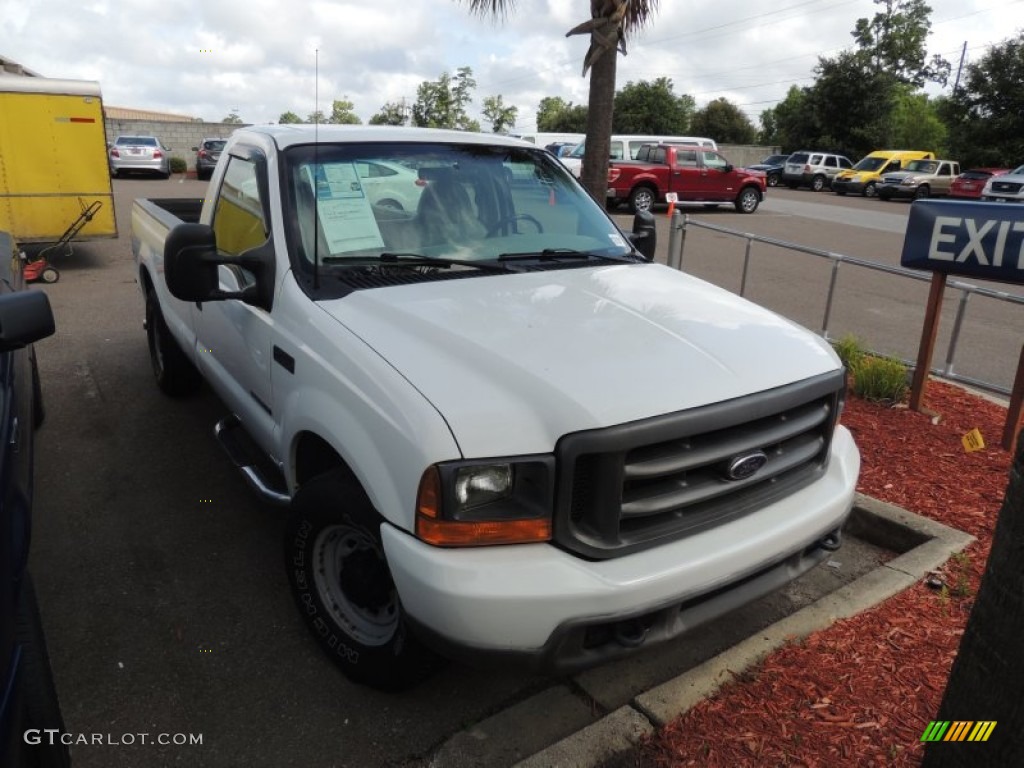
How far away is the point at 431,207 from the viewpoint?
11.5 ft

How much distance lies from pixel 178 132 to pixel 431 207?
3936 centimetres

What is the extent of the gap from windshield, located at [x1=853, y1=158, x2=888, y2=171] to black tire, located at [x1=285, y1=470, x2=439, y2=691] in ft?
124

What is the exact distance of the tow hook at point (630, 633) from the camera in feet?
7.53

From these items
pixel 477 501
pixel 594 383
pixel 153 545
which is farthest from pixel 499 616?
pixel 153 545

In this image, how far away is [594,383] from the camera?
2.34m

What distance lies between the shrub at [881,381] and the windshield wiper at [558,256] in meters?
2.63

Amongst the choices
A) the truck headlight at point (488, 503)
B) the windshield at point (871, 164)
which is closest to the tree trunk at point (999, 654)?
the truck headlight at point (488, 503)

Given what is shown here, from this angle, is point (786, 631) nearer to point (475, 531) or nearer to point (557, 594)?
point (557, 594)

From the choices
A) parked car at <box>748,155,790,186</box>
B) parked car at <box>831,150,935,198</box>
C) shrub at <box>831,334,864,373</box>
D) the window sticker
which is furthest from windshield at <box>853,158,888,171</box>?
the window sticker

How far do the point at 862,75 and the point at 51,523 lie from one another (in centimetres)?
5025

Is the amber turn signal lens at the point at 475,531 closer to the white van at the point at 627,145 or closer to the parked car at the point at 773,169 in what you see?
the white van at the point at 627,145

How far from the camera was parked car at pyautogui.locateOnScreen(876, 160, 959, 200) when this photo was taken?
32.8 meters

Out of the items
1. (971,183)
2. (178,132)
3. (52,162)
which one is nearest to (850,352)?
(52,162)

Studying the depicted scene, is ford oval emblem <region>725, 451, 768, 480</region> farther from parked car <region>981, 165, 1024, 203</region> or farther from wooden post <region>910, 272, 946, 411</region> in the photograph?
parked car <region>981, 165, 1024, 203</region>
